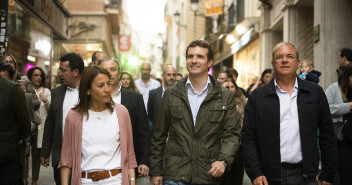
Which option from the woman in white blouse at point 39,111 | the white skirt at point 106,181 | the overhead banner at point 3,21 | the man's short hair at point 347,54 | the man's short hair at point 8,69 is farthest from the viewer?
the overhead banner at point 3,21

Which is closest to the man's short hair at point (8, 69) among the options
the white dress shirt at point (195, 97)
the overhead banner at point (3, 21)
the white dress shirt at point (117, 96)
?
the white dress shirt at point (117, 96)

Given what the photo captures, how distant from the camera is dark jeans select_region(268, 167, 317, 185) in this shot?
13.4 ft

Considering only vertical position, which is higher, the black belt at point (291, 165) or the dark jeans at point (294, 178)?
the black belt at point (291, 165)

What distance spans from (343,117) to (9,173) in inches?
155

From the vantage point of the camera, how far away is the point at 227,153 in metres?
4.22

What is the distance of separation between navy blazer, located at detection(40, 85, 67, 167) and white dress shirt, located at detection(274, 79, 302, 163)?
96.6 inches

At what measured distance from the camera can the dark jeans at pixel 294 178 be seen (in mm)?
4086

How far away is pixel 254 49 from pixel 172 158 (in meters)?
15.1

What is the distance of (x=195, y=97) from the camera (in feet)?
15.0

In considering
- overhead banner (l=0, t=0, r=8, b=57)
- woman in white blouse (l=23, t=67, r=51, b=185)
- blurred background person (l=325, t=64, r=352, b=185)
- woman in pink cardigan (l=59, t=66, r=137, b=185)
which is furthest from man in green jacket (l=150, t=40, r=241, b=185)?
overhead banner (l=0, t=0, r=8, b=57)

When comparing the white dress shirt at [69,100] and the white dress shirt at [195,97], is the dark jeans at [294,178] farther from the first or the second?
the white dress shirt at [69,100]

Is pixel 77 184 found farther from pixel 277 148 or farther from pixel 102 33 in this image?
pixel 102 33

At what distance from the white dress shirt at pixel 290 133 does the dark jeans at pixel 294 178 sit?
8 centimetres

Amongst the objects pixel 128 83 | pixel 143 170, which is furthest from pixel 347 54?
pixel 128 83
